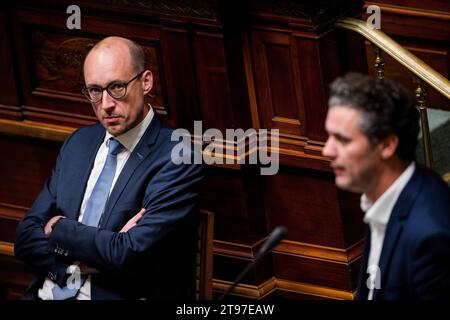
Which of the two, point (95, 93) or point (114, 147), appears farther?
point (114, 147)

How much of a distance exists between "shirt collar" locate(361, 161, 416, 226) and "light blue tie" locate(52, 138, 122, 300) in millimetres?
1420

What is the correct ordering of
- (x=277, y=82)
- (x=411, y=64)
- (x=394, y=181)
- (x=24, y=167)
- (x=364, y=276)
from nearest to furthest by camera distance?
(x=394, y=181), (x=364, y=276), (x=411, y=64), (x=277, y=82), (x=24, y=167)

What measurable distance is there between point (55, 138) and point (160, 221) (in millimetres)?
1205

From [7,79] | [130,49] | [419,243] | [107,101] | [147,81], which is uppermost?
[7,79]

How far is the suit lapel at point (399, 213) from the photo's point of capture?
348 cm

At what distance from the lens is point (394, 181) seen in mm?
3514

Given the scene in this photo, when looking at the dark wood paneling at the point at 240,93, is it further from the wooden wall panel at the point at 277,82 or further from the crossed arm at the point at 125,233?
the crossed arm at the point at 125,233

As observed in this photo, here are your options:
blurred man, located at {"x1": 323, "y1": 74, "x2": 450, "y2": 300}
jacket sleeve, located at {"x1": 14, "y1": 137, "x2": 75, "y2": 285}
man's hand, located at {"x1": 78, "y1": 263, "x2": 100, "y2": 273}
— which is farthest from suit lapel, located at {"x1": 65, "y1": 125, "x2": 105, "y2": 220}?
blurred man, located at {"x1": 323, "y1": 74, "x2": 450, "y2": 300}

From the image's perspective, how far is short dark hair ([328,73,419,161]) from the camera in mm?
3434

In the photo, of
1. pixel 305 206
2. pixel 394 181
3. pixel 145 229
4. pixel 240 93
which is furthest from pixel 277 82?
pixel 394 181

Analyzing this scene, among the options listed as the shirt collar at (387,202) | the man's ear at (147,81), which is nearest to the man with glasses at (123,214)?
the man's ear at (147,81)

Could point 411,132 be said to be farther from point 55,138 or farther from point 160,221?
point 55,138

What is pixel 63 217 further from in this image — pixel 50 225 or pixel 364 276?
pixel 364 276

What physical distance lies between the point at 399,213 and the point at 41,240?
1.76 metres
